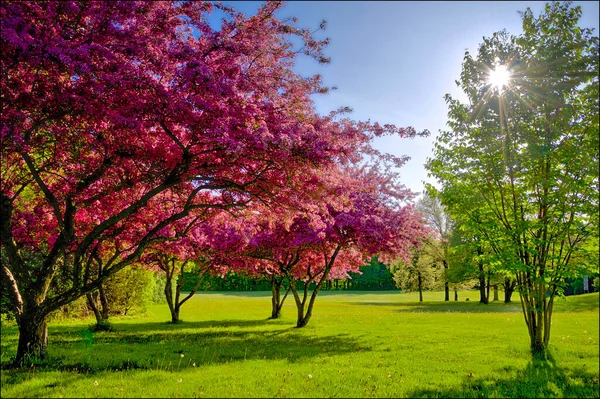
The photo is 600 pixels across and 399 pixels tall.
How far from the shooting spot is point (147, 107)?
8484mm

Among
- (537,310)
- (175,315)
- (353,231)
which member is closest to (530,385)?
(537,310)

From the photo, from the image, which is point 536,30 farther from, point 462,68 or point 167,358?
point 167,358

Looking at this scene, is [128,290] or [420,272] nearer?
[128,290]

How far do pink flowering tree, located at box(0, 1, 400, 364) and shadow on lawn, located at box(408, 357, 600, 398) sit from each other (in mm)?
5532

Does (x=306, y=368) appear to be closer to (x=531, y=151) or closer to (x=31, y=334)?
(x=31, y=334)

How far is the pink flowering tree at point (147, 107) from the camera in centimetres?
779

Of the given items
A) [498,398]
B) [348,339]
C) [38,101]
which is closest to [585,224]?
[498,398]

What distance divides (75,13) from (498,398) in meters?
10.6

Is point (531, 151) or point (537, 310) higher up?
point (531, 151)

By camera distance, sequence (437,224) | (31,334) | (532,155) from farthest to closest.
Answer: (437,224)
(532,155)
(31,334)

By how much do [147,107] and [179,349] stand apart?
8.01 metres

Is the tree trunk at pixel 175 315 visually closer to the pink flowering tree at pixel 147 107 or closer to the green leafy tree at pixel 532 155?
the pink flowering tree at pixel 147 107

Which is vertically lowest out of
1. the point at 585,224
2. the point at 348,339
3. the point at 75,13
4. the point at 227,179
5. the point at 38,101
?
the point at 348,339

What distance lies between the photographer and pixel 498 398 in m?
7.24
